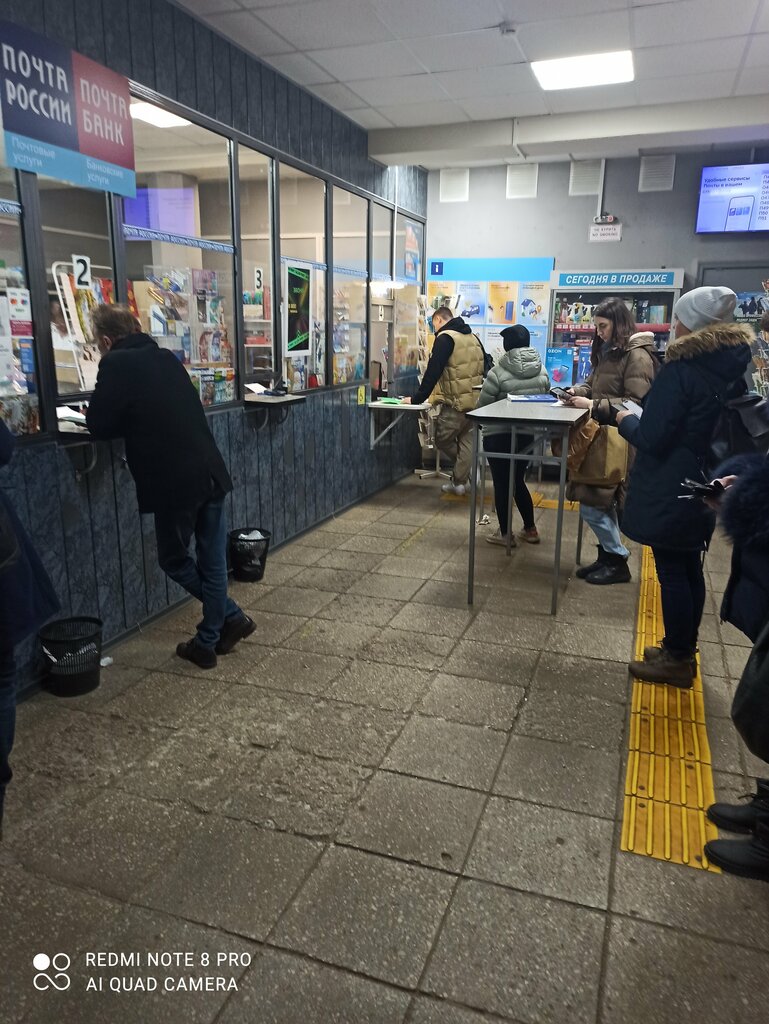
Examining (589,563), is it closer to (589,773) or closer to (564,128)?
(589,773)

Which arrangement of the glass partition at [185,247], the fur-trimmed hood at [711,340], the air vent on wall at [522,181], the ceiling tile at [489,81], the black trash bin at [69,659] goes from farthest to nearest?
the air vent on wall at [522,181] < the ceiling tile at [489,81] < the glass partition at [185,247] < the black trash bin at [69,659] < the fur-trimmed hood at [711,340]

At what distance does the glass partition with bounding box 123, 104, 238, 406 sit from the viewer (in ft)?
11.6

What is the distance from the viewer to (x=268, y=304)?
185 inches

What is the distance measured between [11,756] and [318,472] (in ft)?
10.7

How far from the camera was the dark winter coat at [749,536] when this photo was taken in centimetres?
186

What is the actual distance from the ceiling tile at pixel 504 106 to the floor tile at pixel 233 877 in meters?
4.83

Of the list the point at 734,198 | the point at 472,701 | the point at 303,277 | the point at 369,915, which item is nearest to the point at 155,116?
the point at 303,277

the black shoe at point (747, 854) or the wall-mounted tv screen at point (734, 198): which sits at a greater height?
the wall-mounted tv screen at point (734, 198)

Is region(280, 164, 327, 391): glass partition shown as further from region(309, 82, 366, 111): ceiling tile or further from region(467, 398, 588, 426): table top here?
region(467, 398, 588, 426): table top

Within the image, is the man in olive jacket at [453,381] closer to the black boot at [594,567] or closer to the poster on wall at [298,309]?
the poster on wall at [298,309]

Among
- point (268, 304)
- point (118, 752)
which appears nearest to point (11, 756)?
point (118, 752)

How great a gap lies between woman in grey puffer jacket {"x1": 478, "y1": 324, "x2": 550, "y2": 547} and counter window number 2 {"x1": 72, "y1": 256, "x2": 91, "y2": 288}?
8.87 ft

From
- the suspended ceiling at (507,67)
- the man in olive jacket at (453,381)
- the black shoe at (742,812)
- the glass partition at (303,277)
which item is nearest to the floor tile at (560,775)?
the black shoe at (742,812)

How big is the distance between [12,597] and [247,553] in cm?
221
